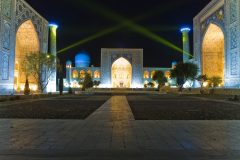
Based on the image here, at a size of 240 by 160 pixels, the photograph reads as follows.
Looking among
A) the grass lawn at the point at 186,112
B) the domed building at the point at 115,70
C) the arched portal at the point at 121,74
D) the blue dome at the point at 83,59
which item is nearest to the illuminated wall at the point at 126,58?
the domed building at the point at 115,70

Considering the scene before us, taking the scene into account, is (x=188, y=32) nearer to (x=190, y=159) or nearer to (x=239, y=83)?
(x=239, y=83)

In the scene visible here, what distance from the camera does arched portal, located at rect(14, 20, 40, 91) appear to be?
35384 millimetres

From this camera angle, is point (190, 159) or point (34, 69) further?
point (34, 69)

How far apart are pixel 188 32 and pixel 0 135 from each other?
167 ft

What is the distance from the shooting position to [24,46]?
36938mm

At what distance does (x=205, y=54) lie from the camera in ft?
136

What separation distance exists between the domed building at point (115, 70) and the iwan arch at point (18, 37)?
24.1m

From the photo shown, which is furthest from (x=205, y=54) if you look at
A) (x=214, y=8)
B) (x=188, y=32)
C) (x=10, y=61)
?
(x=10, y=61)

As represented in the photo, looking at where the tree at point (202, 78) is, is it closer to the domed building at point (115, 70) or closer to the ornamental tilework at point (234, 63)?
the ornamental tilework at point (234, 63)

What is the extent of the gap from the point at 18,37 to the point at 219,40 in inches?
1099

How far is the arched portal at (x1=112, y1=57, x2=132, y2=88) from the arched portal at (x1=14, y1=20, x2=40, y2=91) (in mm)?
33890

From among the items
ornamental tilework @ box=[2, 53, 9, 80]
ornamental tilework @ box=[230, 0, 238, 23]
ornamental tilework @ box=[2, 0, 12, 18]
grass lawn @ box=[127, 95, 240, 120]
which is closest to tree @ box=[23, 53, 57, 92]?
ornamental tilework @ box=[2, 53, 9, 80]

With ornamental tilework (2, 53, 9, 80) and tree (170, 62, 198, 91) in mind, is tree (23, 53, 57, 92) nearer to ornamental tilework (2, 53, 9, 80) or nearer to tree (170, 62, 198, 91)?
ornamental tilework (2, 53, 9, 80)

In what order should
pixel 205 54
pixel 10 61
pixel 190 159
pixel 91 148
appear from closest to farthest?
pixel 190 159, pixel 91 148, pixel 10 61, pixel 205 54
